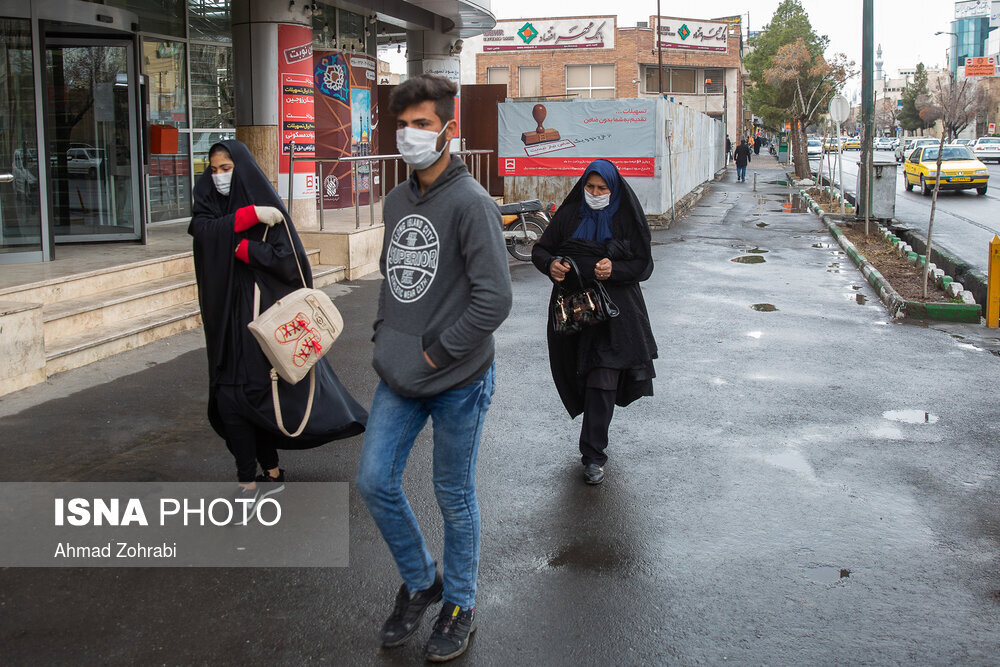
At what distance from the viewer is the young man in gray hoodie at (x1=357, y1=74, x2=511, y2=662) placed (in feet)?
10.7

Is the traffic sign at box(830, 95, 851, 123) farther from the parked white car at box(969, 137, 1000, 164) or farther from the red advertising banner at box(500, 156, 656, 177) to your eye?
the parked white car at box(969, 137, 1000, 164)

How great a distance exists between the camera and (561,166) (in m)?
19.3

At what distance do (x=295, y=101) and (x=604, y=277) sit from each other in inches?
358

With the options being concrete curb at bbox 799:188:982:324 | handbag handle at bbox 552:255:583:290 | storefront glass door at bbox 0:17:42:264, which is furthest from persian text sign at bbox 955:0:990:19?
handbag handle at bbox 552:255:583:290

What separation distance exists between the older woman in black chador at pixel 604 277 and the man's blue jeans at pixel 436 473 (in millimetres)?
1828

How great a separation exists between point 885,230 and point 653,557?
15.4m

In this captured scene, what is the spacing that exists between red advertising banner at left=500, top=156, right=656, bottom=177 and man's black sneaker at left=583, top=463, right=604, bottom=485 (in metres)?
14.0

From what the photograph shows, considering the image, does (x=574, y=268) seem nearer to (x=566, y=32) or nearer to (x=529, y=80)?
(x=566, y=32)

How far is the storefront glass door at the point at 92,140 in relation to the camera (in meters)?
10.8

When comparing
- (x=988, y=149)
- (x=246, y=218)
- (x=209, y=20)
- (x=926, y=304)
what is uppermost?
(x=988, y=149)

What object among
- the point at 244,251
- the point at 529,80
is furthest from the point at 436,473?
the point at 529,80

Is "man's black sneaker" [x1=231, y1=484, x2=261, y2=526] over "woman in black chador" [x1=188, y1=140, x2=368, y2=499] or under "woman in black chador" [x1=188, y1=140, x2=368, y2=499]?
under

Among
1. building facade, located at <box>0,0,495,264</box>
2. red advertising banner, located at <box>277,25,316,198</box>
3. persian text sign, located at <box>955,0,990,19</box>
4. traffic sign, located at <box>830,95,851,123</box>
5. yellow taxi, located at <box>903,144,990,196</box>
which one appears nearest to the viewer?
building facade, located at <box>0,0,495,264</box>

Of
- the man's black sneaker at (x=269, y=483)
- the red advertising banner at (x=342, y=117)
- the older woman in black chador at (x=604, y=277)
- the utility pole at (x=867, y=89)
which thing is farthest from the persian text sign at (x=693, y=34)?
the man's black sneaker at (x=269, y=483)
